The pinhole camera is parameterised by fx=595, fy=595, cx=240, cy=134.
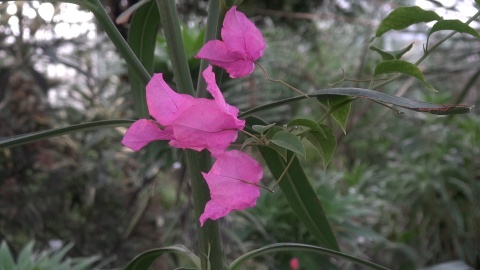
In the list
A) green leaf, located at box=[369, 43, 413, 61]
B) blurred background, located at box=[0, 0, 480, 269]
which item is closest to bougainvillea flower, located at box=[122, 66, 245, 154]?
green leaf, located at box=[369, 43, 413, 61]

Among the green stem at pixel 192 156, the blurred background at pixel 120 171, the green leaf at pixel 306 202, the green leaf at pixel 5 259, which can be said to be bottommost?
the blurred background at pixel 120 171

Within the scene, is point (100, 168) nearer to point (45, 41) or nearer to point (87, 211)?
point (87, 211)

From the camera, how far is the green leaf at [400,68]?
328mm

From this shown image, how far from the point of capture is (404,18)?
0.37m

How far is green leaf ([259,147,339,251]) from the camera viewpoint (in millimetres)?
455

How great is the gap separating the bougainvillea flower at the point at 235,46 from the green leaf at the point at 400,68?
0.24 ft

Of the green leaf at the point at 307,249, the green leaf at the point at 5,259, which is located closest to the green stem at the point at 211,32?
the green leaf at the point at 307,249

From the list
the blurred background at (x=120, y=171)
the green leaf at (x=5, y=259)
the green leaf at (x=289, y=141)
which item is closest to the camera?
the green leaf at (x=289, y=141)

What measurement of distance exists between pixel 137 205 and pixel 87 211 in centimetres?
15

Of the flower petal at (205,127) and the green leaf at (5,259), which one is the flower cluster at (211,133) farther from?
the green leaf at (5,259)

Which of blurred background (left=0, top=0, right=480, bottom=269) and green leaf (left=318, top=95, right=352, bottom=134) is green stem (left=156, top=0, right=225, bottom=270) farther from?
blurred background (left=0, top=0, right=480, bottom=269)

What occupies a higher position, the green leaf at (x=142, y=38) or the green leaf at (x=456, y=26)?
the green leaf at (x=456, y=26)

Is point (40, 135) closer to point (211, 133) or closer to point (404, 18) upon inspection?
point (211, 133)

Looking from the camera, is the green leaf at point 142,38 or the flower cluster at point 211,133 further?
the green leaf at point 142,38
